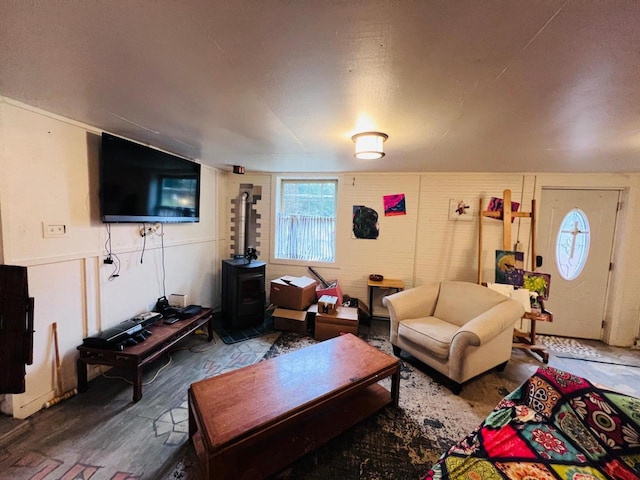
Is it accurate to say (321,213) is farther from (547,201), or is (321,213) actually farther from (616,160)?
(616,160)

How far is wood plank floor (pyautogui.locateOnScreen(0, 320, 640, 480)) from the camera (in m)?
1.45

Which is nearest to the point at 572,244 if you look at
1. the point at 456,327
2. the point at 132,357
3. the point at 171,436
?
the point at 456,327

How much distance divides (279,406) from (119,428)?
122 centimetres

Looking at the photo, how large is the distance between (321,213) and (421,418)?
2.85 metres

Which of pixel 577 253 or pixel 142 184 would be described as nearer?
pixel 142 184

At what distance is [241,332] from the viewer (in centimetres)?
324

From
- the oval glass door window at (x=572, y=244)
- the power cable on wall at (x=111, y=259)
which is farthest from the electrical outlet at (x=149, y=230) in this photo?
the oval glass door window at (x=572, y=244)

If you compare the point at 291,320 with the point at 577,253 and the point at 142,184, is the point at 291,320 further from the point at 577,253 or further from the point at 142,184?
the point at 577,253

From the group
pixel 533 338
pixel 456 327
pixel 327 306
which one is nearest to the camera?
pixel 456 327

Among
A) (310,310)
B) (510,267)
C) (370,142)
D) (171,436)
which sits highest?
(370,142)

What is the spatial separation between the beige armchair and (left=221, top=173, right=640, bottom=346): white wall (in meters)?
0.78

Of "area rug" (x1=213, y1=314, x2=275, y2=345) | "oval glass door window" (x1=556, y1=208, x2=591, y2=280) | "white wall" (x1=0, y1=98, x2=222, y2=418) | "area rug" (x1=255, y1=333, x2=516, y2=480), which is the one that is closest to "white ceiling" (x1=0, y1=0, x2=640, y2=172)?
"white wall" (x1=0, y1=98, x2=222, y2=418)

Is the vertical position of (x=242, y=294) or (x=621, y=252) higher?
(x=621, y=252)

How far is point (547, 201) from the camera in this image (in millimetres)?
3340
